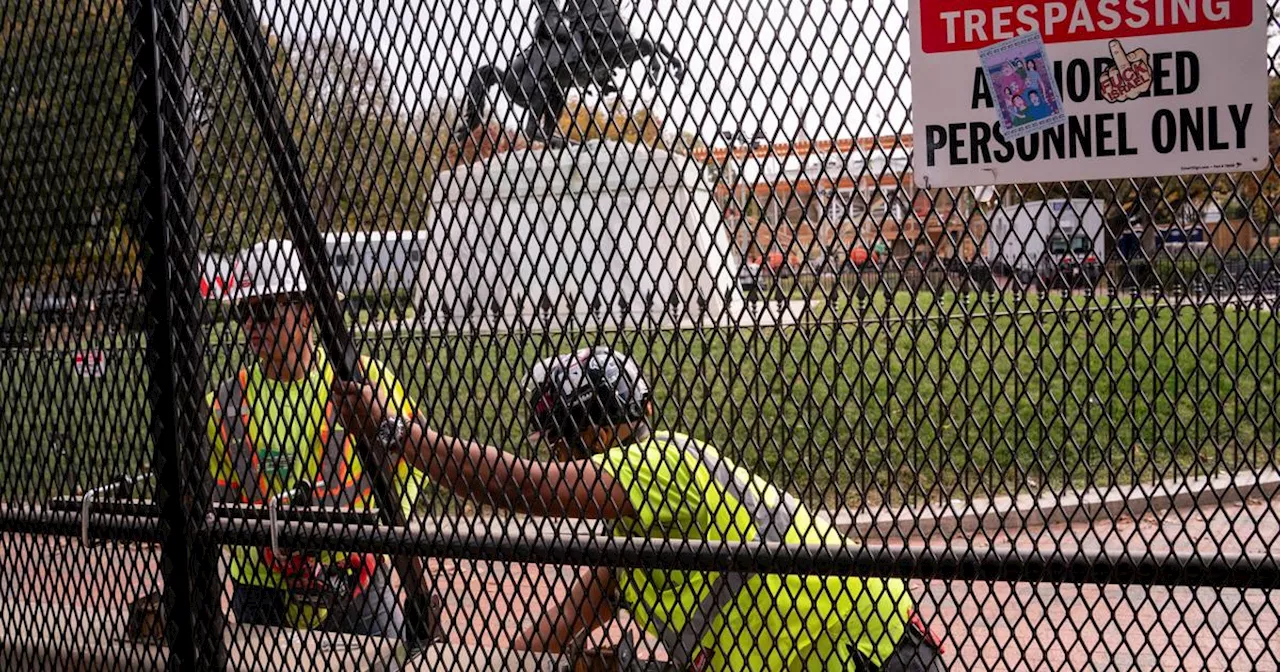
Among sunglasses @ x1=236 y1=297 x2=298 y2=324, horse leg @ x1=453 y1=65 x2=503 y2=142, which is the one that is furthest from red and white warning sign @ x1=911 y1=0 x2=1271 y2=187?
sunglasses @ x1=236 y1=297 x2=298 y2=324

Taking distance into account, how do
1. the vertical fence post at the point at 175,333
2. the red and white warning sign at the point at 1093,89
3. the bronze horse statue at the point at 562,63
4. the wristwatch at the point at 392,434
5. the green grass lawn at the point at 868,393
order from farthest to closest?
the vertical fence post at the point at 175,333 → the wristwatch at the point at 392,434 → the bronze horse statue at the point at 562,63 → the green grass lawn at the point at 868,393 → the red and white warning sign at the point at 1093,89

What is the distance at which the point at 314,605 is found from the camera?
9.77 ft

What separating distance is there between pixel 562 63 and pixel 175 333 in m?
1.11

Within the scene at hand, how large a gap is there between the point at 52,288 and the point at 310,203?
104 centimetres

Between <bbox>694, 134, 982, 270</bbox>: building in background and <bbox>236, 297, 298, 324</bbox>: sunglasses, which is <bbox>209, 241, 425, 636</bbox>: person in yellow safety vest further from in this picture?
<bbox>694, 134, 982, 270</bbox>: building in background

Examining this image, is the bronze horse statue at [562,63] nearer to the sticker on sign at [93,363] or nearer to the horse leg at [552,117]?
the horse leg at [552,117]

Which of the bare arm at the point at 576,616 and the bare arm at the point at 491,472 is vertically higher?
the bare arm at the point at 491,472

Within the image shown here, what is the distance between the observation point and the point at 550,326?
2615 mm

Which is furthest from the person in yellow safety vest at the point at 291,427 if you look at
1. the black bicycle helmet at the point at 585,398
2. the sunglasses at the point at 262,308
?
the black bicycle helmet at the point at 585,398

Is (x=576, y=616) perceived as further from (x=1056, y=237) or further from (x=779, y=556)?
(x=1056, y=237)

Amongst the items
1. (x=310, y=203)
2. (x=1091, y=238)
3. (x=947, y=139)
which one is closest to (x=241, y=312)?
(x=310, y=203)

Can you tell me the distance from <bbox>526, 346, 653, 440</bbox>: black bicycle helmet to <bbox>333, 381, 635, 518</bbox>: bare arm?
8 cm

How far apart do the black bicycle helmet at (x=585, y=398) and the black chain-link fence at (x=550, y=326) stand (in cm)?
1

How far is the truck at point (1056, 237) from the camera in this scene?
213 centimetres
